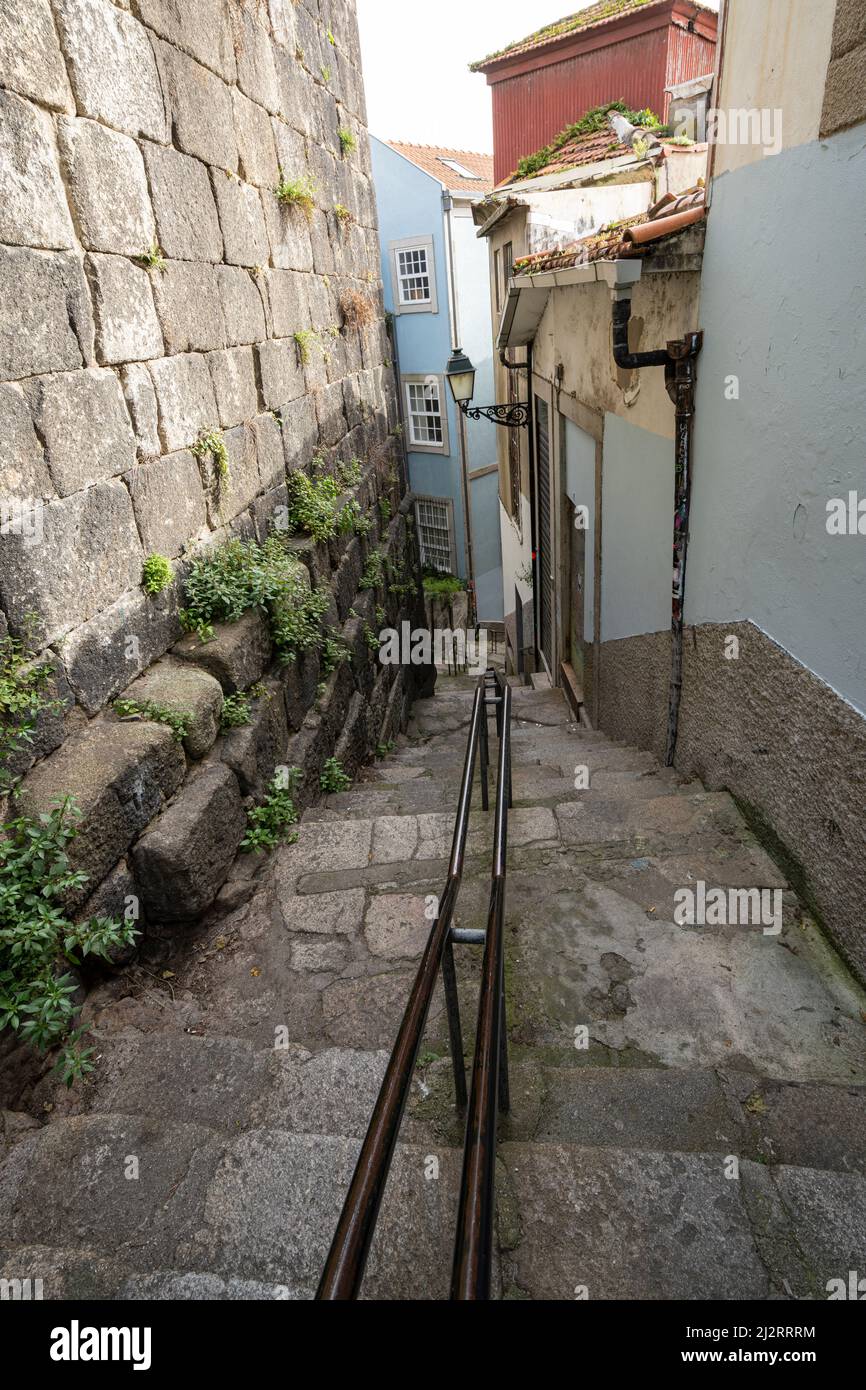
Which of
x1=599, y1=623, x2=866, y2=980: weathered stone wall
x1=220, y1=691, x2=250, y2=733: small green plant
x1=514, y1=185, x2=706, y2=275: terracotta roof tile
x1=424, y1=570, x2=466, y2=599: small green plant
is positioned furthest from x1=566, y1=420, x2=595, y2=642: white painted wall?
x1=424, y1=570, x2=466, y2=599: small green plant

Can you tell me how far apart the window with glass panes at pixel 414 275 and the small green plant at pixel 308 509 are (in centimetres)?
1406

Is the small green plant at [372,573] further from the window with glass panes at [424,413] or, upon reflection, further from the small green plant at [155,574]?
the window with glass panes at [424,413]

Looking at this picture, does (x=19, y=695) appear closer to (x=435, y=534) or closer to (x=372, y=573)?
(x=372, y=573)

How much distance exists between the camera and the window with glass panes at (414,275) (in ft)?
56.7

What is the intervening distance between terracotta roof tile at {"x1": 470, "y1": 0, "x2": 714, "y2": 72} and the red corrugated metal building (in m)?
0.01

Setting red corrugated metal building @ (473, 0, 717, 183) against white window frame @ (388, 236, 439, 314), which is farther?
white window frame @ (388, 236, 439, 314)

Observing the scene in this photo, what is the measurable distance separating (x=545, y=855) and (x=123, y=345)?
3037 millimetres

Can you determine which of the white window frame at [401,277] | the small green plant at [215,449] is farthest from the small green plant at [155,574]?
the white window frame at [401,277]

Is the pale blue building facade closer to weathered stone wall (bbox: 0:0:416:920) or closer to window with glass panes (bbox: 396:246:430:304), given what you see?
window with glass panes (bbox: 396:246:430:304)

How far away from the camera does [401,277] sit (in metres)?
17.8

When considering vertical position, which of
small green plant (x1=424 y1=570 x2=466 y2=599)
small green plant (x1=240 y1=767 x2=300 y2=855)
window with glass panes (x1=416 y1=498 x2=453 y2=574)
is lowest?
small green plant (x1=424 y1=570 x2=466 y2=599)

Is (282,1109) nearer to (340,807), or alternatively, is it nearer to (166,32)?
(340,807)

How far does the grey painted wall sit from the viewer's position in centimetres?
260

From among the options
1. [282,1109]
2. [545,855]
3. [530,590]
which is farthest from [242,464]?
[530,590]
